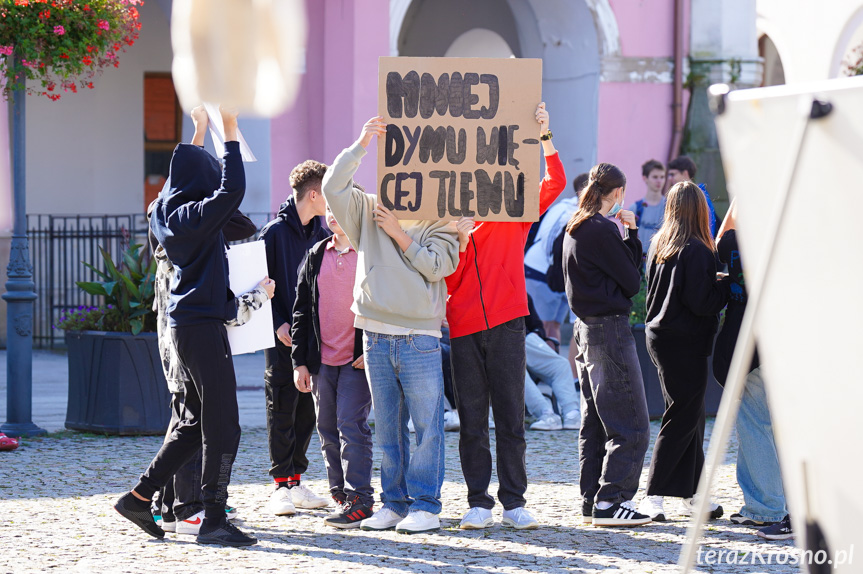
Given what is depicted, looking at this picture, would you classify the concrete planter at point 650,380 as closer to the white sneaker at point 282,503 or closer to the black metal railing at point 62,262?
the white sneaker at point 282,503

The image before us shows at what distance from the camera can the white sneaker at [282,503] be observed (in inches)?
218

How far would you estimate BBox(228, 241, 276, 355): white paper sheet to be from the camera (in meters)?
5.13

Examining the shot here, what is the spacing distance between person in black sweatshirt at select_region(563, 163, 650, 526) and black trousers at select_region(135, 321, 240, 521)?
1659 mm

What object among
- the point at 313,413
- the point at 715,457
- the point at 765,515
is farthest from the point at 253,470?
the point at 715,457

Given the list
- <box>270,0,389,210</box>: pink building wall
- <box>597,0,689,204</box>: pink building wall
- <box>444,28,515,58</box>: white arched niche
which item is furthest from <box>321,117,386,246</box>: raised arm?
<box>444,28,515,58</box>: white arched niche

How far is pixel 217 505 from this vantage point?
4.90 m

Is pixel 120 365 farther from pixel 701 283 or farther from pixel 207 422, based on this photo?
pixel 701 283

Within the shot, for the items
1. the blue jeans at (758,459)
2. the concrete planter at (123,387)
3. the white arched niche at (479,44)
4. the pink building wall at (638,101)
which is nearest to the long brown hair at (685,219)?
the blue jeans at (758,459)

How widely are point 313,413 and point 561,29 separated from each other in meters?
9.26

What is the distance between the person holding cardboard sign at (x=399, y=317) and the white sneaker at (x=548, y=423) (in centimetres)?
317

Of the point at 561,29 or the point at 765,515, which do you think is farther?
the point at 561,29

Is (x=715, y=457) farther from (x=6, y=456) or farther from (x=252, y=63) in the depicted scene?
(x=6, y=456)

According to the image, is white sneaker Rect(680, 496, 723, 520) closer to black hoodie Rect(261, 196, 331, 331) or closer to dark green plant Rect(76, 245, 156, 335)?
black hoodie Rect(261, 196, 331, 331)

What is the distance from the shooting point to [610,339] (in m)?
5.26
